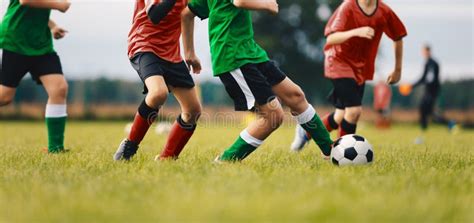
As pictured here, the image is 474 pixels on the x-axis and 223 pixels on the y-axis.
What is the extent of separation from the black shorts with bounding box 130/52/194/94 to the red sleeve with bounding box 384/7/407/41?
238cm

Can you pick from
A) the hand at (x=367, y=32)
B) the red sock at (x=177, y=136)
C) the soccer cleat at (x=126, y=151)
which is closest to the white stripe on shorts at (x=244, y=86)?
the red sock at (x=177, y=136)

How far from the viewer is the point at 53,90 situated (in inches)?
224

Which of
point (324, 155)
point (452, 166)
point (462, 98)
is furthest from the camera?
point (462, 98)

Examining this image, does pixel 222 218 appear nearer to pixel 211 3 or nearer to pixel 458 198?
pixel 458 198

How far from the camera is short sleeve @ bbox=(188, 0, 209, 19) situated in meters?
4.49

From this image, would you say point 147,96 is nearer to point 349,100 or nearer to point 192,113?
point 192,113

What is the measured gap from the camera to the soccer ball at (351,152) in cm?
443

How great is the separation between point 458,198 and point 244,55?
1.99m

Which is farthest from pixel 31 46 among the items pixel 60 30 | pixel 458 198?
pixel 458 198

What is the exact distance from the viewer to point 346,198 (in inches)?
107

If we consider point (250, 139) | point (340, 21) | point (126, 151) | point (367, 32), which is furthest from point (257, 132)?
point (340, 21)

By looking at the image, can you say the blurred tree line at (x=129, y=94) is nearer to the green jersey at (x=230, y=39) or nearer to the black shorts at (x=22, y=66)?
the black shorts at (x=22, y=66)

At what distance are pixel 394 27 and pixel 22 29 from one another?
3963 mm

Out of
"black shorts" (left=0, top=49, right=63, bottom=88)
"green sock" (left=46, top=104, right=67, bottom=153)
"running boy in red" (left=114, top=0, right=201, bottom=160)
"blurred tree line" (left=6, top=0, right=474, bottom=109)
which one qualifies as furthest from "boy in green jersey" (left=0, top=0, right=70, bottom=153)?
"blurred tree line" (left=6, top=0, right=474, bottom=109)
